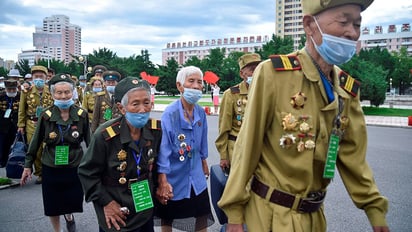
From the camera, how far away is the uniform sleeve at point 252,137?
1.77 meters

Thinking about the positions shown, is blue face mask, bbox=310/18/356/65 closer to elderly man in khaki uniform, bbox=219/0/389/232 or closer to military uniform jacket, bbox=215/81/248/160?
elderly man in khaki uniform, bbox=219/0/389/232

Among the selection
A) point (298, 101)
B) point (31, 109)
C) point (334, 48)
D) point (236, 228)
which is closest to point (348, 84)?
point (334, 48)

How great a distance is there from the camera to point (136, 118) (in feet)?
9.27

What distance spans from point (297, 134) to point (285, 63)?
0.36m

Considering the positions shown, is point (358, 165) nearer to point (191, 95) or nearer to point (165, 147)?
point (165, 147)

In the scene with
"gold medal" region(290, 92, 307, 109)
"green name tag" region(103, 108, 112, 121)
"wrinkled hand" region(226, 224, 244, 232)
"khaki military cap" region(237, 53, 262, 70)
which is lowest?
"wrinkled hand" region(226, 224, 244, 232)

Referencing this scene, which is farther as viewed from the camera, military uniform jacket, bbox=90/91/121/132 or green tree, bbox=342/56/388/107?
green tree, bbox=342/56/388/107

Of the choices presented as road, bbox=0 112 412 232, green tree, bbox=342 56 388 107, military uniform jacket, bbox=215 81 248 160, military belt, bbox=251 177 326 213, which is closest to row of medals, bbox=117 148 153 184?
military belt, bbox=251 177 326 213

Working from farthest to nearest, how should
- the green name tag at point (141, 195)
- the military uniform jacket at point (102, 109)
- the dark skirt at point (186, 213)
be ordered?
the military uniform jacket at point (102, 109)
the dark skirt at point (186, 213)
the green name tag at point (141, 195)

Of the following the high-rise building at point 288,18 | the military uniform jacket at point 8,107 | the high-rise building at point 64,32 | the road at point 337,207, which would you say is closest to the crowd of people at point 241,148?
the road at point 337,207

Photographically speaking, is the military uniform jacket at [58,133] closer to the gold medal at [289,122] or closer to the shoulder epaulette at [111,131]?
the shoulder epaulette at [111,131]

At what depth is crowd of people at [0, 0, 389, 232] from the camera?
179cm

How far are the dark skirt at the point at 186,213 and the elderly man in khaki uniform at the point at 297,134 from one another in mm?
1668

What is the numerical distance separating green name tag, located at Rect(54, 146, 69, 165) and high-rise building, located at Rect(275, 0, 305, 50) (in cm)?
10791
